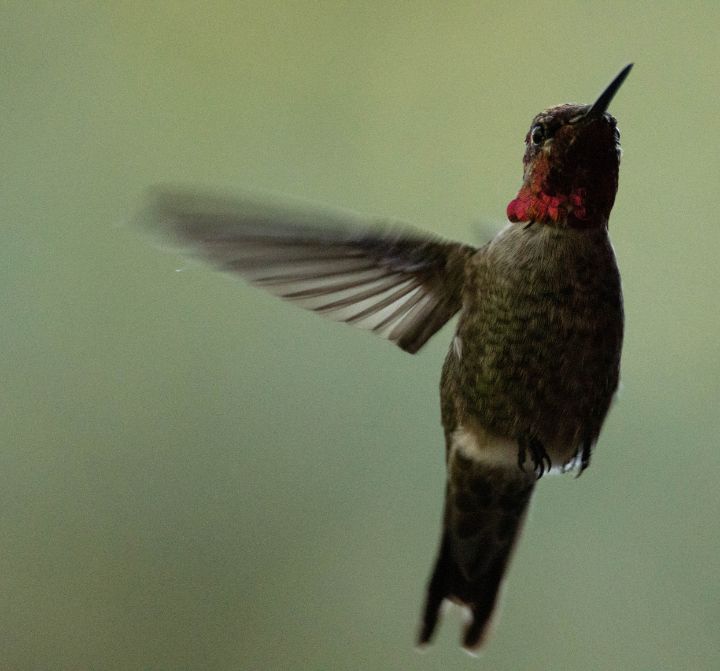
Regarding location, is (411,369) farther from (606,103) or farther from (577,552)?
(606,103)

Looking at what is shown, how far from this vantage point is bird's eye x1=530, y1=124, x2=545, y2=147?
1.10 m

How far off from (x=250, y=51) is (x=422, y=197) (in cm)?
54

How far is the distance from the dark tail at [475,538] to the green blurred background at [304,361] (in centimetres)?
74

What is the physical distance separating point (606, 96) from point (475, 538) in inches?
25.7

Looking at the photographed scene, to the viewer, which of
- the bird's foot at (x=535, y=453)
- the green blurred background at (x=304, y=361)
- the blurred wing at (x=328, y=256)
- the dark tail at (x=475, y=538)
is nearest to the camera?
the blurred wing at (x=328, y=256)

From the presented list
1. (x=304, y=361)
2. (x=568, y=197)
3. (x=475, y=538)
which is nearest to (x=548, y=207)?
(x=568, y=197)

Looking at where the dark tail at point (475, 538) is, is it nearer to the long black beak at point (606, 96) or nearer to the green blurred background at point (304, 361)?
the long black beak at point (606, 96)

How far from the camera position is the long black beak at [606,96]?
884mm

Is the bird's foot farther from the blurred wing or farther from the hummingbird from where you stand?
the blurred wing

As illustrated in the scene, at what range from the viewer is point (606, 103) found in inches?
38.6

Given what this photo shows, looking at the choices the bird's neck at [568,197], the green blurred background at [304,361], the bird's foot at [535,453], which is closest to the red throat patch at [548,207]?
the bird's neck at [568,197]

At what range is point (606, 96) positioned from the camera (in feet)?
3.15

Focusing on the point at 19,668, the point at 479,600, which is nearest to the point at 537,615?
the point at 479,600

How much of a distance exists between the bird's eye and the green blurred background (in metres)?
1.12
